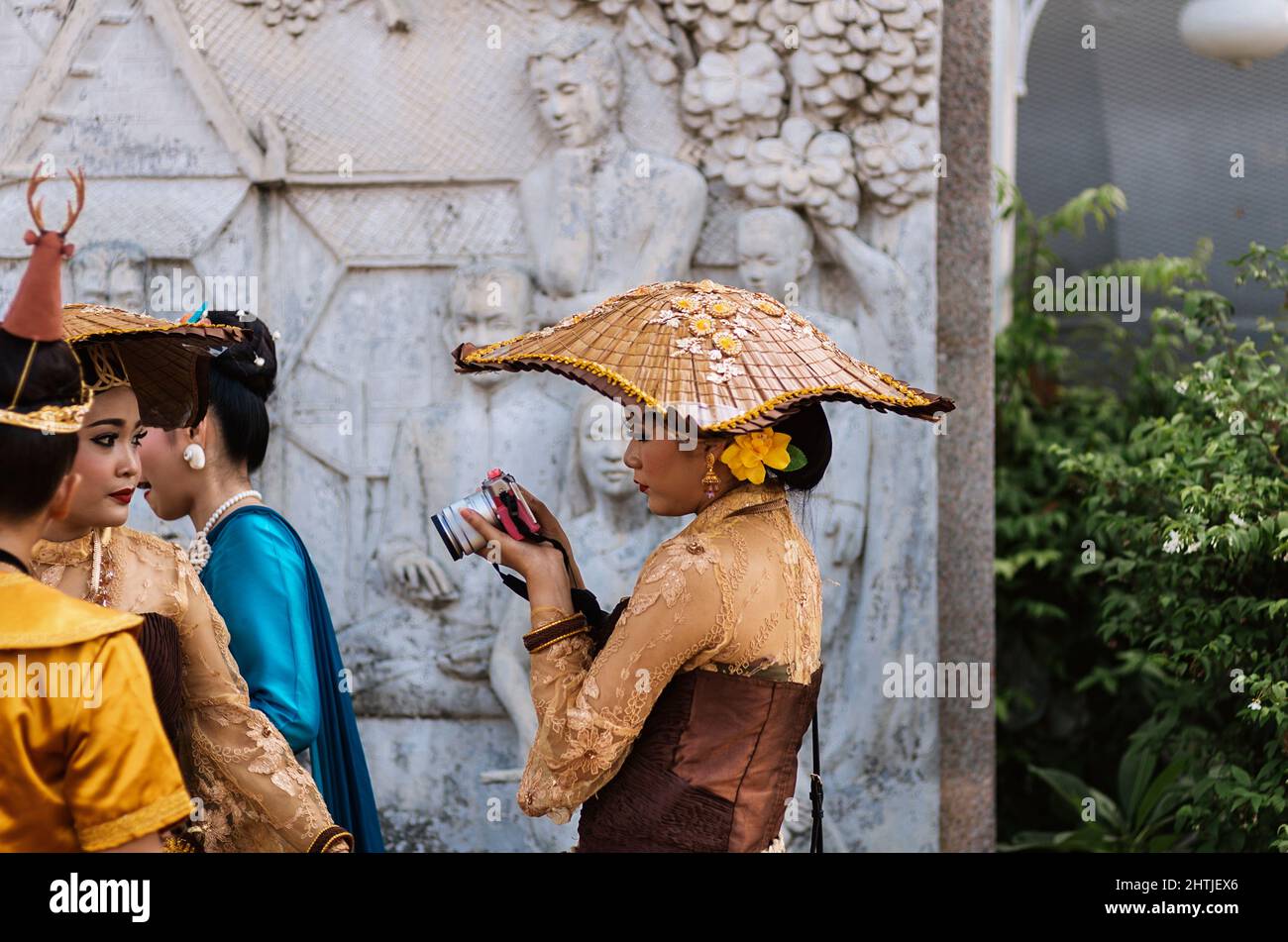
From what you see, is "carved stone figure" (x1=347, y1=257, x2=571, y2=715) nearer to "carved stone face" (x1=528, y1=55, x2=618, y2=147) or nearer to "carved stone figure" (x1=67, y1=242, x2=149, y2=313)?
"carved stone face" (x1=528, y1=55, x2=618, y2=147)

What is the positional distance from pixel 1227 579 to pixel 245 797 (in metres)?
3.08

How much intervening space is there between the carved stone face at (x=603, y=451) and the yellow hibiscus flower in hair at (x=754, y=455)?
6.60 feet

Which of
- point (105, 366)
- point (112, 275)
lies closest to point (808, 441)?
point (105, 366)

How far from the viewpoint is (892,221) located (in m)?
5.02

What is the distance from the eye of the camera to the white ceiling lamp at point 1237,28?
5.50 m

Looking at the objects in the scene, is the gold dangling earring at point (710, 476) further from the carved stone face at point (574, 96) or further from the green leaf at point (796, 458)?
the carved stone face at point (574, 96)

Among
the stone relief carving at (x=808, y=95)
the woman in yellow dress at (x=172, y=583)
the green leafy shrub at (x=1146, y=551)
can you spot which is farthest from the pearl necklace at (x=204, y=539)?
the green leafy shrub at (x=1146, y=551)

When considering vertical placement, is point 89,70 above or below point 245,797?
above

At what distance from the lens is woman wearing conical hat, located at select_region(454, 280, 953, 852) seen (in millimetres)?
2695

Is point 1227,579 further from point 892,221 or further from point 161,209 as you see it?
point 161,209

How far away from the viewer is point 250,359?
3414mm
